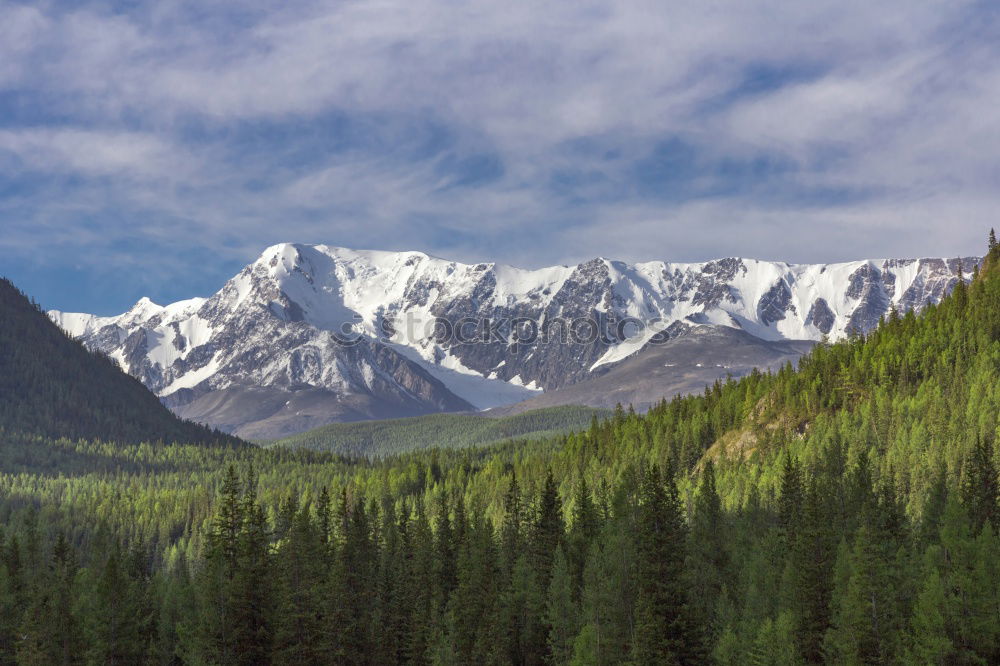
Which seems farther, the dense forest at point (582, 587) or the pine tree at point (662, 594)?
the pine tree at point (662, 594)

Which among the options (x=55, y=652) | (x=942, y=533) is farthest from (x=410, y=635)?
(x=942, y=533)

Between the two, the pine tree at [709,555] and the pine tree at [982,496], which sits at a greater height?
the pine tree at [982,496]

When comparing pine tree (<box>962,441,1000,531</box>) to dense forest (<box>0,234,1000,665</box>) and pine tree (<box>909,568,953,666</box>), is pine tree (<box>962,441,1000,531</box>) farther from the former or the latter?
pine tree (<box>909,568,953,666</box>)

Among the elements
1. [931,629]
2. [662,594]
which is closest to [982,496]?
[931,629]

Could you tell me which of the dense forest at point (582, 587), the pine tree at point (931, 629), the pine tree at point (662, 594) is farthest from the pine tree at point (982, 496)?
the pine tree at point (662, 594)

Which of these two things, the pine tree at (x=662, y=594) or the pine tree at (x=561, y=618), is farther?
the pine tree at (x=561, y=618)

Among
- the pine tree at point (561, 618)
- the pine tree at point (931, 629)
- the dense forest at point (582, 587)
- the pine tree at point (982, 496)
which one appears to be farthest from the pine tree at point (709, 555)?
the pine tree at point (982, 496)

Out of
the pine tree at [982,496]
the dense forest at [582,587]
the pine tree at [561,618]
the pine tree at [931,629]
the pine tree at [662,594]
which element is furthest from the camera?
the pine tree at [982,496]

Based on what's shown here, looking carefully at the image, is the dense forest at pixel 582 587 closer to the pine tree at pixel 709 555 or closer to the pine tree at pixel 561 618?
the pine tree at pixel 561 618

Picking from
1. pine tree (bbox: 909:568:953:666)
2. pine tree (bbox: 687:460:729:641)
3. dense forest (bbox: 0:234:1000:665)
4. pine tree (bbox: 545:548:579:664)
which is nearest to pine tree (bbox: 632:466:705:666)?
dense forest (bbox: 0:234:1000:665)

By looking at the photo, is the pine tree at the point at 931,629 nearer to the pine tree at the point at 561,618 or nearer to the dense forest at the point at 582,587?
the dense forest at the point at 582,587

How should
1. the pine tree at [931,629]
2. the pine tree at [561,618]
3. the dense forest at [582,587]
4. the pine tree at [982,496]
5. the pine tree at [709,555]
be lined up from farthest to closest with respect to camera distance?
the pine tree at [982,496]
the pine tree at [709,555]
the pine tree at [561,618]
the dense forest at [582,587]
the pine tree at [931,629]

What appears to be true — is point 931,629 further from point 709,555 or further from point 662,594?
point 709,555

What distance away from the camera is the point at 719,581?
348 feet
